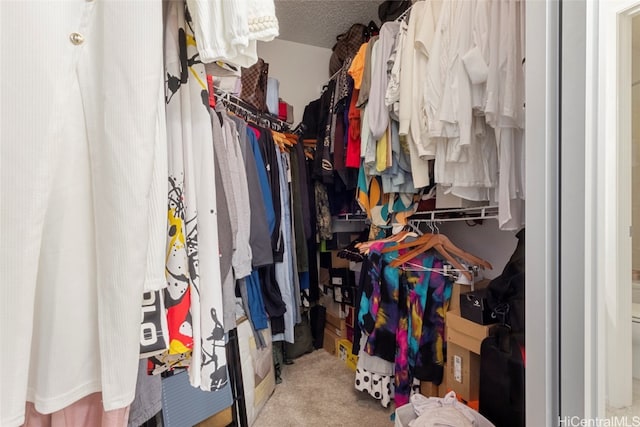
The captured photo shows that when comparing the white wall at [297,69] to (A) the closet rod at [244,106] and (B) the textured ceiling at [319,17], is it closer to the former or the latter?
(B) the textured ceiling at [319,17]

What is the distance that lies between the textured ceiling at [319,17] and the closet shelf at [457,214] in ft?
4.72

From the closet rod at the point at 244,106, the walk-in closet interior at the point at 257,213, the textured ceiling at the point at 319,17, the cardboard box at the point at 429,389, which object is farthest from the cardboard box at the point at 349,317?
the textured ceiling at the point at 319,17

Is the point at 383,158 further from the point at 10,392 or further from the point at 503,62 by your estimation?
the point at 10,392

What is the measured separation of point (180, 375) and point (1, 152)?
1092mm

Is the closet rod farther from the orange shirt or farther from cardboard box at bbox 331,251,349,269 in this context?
cardboard box at bbox 331,251,349,269

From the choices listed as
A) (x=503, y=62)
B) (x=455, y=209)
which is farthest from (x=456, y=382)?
(x=503, y=62)

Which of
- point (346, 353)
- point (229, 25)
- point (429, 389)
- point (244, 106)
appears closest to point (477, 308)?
point (429, 389)

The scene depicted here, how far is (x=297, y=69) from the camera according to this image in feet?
8.05

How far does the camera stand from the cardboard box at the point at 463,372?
3.99 ft

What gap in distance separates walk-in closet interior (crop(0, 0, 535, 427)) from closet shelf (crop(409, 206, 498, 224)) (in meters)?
0.01

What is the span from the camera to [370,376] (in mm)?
1556

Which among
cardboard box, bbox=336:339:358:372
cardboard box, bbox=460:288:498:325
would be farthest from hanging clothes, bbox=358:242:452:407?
cardboard box, bbox=336:339:358:372

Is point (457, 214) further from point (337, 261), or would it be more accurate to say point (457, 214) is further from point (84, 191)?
point (84, 191)

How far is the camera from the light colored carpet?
1446 mm
